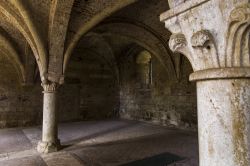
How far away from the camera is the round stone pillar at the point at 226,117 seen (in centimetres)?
112

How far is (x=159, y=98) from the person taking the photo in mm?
8570

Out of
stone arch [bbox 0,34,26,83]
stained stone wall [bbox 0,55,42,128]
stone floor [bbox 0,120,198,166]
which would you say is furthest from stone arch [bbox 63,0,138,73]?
stained stone wall [bbox 0,55,42,128]

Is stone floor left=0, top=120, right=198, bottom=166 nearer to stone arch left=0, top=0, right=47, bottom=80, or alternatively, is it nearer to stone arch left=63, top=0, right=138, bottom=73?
stone arch left=0, top=0, right=47, bottom=80

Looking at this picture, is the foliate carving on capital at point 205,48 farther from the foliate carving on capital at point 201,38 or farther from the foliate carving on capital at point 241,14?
the foliate carving on capital at point 241,14

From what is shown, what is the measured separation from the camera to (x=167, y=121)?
8102 millimetres

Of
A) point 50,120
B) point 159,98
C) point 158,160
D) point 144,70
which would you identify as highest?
point 144,70

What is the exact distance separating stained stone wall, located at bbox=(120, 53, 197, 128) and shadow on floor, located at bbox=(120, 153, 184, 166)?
3325mm

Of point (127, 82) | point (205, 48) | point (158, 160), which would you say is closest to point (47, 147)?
point (158, 160)

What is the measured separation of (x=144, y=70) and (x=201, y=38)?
8.32m

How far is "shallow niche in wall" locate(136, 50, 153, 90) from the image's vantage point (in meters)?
9.20

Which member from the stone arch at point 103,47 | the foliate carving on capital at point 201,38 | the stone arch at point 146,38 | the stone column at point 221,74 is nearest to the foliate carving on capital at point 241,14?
the stone column at point 221,74

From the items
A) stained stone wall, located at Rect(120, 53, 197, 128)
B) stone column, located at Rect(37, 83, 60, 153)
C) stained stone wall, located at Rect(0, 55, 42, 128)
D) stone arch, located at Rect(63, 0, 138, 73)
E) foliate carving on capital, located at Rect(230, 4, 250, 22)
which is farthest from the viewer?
stained stone wall, located at Rect(0, 55, 42, 128)

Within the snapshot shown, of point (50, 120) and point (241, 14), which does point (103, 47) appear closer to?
point (50, 120)

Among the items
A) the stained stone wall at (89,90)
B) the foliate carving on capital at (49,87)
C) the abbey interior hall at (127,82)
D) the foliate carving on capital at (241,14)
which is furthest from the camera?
the stained stone wall at (89,90)
